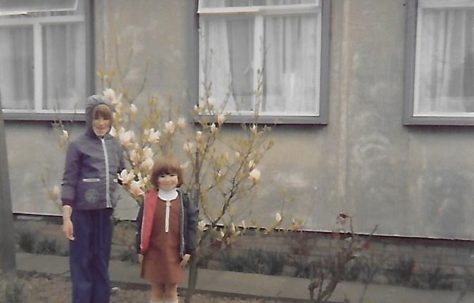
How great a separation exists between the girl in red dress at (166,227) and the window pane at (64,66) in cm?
307

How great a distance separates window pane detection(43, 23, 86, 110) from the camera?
6.71 m

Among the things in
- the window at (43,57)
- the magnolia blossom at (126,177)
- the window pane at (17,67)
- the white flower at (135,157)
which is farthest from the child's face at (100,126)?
the window pane at (17,67)

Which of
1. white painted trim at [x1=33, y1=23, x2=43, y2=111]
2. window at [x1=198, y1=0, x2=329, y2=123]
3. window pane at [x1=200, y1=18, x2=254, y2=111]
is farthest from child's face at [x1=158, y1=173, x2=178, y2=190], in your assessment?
white painted trim at [x1=33, y1=23, x2=43, y2=111]

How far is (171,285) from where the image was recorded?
13.9 ft

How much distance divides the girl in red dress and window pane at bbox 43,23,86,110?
3.07 metres

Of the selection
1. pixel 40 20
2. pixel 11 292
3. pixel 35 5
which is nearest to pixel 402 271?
pixel 11 292

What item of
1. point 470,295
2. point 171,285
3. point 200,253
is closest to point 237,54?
point 200,253

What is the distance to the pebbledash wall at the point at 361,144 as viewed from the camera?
562cm

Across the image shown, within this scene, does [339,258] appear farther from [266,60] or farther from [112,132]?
[266,60]

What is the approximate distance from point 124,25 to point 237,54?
133 centimetres

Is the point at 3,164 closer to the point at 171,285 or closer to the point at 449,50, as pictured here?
the point at 171,285

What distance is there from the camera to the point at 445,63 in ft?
18.7

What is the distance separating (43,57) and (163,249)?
3786 millimetres

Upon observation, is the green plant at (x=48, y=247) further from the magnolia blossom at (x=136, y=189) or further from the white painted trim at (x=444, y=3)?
the white painted trim at (x=444, y=3)
